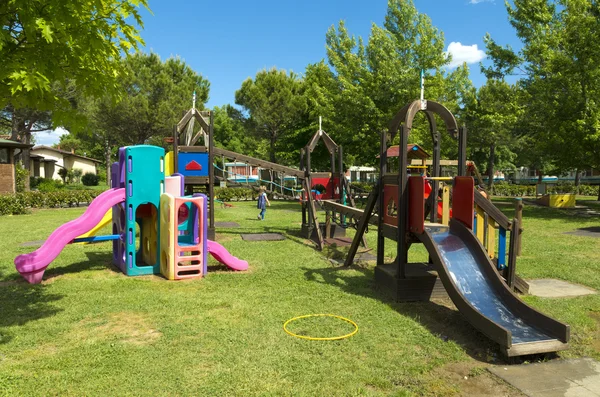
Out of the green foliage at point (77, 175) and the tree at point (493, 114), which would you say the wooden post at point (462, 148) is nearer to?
the tree at point (493, 114)

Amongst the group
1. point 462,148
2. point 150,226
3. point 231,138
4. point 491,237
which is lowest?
point 150,226

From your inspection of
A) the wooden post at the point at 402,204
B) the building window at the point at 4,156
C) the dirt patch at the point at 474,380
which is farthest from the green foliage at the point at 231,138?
the dirt patch at the point at 474,380

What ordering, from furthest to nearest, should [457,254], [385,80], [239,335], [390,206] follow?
1. [385,80]
2. [390,206]
3. [457,254]
4. [239,335]

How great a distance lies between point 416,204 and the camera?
6660 millimetres

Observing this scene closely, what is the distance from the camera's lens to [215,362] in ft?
14.3

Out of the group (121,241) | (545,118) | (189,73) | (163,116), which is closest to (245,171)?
(189,73)

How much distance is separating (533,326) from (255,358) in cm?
323

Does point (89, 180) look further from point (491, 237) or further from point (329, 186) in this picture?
point (491, 237)

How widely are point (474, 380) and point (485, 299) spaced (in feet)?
5.38

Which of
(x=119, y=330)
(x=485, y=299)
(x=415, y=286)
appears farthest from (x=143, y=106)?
(x=485, y=299)

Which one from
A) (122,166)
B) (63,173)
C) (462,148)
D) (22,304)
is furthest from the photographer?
(63,173)

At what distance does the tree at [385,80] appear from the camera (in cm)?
2267

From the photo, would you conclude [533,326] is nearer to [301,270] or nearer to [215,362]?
[215,362]

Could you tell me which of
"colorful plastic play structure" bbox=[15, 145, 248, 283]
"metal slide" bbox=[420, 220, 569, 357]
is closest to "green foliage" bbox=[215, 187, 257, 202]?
"colorful plastic play structure" bbox=[15, 145, 248, 283]
